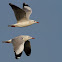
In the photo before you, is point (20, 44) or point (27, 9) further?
point (27, 9)

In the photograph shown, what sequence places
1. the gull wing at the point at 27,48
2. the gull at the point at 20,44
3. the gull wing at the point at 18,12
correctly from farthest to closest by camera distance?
the gull wing at the point at 27,48 → the gull wing at the point at 18,12 → the gull at the point at 20,44

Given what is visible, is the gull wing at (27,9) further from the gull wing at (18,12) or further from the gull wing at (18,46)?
the gull wing at (18,46)

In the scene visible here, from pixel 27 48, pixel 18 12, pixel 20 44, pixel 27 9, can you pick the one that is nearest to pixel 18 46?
pixel 20 44

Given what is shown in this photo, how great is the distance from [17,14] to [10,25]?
101cm

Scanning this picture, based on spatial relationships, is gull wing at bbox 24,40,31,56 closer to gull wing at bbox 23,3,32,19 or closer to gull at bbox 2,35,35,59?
gull at bbox 2,35,35,59

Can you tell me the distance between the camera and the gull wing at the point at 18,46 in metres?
28.6

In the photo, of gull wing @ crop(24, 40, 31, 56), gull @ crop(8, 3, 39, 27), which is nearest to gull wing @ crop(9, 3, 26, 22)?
gull @ crop(8, 3, 39, 27)

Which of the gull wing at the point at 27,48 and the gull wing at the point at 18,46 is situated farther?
the gull wing at the point at 27,48

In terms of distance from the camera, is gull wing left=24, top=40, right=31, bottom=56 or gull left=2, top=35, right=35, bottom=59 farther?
gull wing left=24, top=40, right=31, bottom=56

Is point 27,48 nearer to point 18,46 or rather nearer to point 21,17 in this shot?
point 21,17

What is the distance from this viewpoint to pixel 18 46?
95.7ft

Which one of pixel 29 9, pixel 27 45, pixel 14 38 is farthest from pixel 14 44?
pixel 29 9

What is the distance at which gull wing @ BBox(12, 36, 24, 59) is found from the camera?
28623 millimetres

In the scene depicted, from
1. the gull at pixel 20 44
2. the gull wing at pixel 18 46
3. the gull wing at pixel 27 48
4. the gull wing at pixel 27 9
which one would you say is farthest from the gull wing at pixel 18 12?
the gull wing at pixel 18 46
